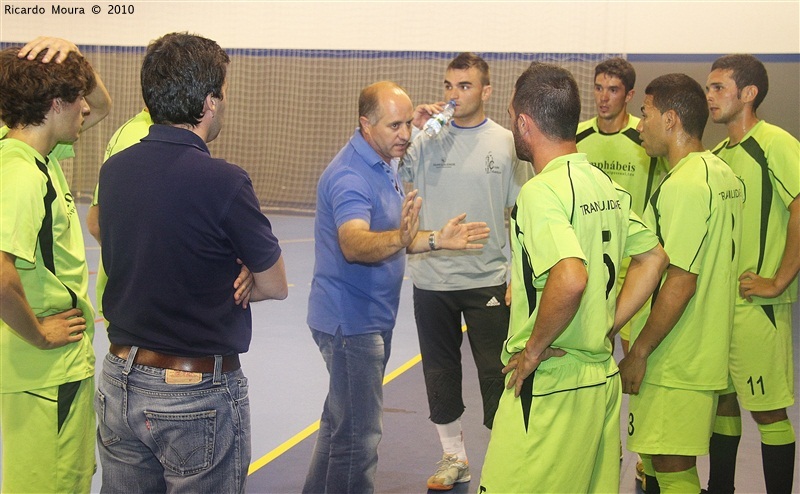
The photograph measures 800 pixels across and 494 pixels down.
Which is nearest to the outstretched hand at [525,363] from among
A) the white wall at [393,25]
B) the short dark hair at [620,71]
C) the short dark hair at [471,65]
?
the short dark hair at [471,65]

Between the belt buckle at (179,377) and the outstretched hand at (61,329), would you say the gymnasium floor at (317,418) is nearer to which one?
the outstretched hand at (61,329)

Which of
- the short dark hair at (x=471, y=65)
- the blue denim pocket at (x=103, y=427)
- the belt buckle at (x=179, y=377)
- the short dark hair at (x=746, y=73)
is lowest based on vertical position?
the blue denim pocket at (x=103, y=427)

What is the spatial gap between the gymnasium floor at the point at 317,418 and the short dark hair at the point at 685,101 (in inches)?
88.6

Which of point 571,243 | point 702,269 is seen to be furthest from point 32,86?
point 702,269

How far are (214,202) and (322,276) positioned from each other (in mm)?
1517

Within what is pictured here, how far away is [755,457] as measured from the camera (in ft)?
16.9

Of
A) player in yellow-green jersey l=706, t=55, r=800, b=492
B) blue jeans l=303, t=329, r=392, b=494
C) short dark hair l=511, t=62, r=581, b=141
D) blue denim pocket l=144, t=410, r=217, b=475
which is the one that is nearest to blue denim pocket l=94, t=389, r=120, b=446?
blue denim pocket l=144, t=410, r=217, b=475

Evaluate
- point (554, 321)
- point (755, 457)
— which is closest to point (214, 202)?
point (554, 321)

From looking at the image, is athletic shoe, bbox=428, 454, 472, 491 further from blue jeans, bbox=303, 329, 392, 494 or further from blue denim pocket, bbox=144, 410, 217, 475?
blue denim pocket, bbox=144, 410, 217, 475

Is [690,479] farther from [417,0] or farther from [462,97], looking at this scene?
[417,0]

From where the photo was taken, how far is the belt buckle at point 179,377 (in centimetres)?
251

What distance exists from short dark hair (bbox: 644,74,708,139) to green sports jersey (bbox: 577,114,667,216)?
1625mm

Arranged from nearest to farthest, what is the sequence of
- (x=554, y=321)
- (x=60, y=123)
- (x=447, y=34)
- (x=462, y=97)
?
1. (x=554, y=321)
2. (x=60, y=123)
3. (x=462, y=97)
4. (x=447, y=34)

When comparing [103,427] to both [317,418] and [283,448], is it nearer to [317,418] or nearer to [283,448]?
[283,448]
